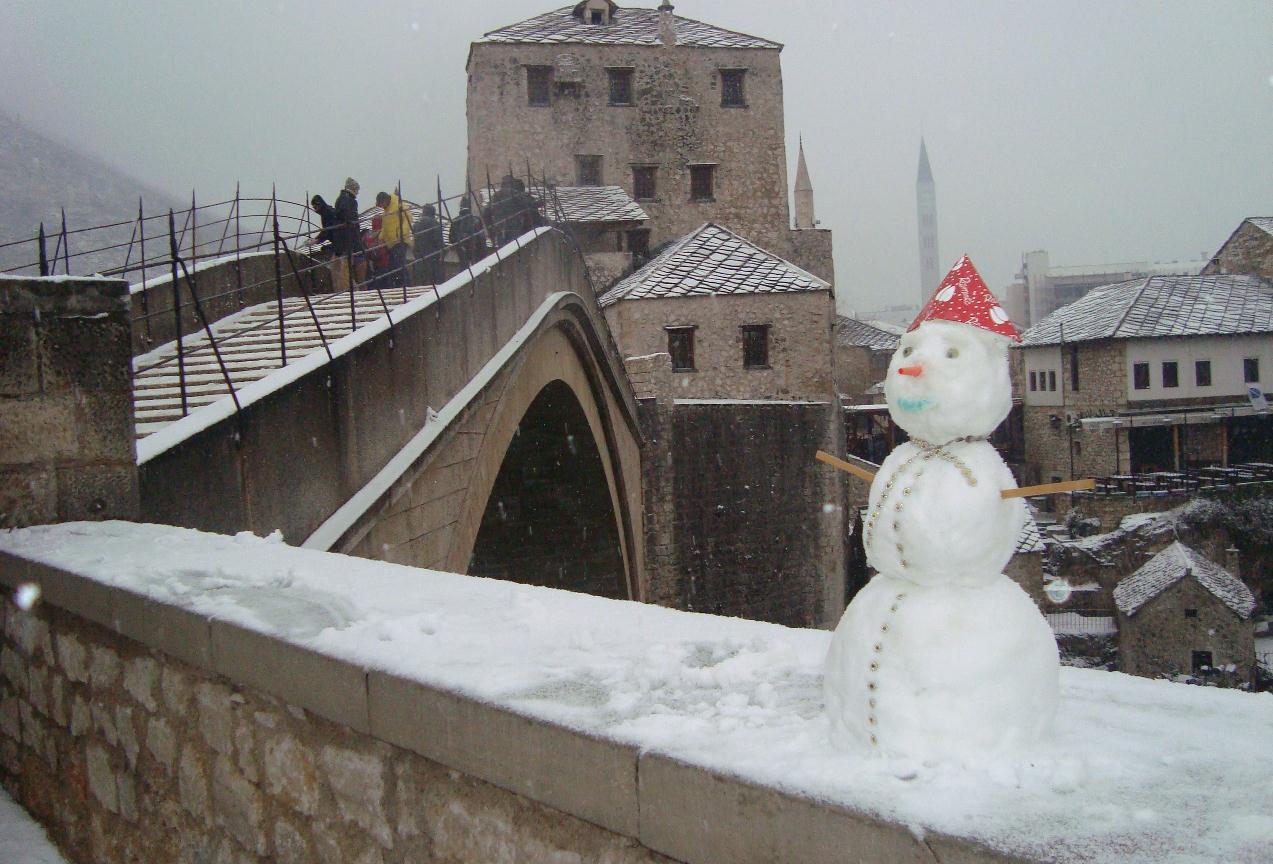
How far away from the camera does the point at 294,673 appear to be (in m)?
2.67

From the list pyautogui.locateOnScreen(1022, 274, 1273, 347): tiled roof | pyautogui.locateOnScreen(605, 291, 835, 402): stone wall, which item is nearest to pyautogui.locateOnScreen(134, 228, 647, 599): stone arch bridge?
pyautogui.locateOnScreen(605, 291, 835, 402): stone wall

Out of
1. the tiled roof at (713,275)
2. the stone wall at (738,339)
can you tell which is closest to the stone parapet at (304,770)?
the stone wall at (738,339)

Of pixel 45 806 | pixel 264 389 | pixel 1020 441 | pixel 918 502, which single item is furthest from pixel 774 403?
pixel 1020 441

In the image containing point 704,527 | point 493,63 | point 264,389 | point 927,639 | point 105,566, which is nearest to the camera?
point 927,639

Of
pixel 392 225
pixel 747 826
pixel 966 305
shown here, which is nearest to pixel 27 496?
pixel 747 826

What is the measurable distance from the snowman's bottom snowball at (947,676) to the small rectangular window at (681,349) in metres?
22.5

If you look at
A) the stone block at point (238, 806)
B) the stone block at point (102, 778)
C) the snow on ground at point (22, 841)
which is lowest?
the snow on ground at point (22, 841)

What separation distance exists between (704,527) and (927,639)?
17.8 metres

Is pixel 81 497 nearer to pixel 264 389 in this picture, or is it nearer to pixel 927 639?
pixel 264 389

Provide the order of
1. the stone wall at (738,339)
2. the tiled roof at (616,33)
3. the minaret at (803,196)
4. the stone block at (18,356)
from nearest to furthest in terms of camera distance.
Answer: the stone block at (18,356) < the stone wall at (738,339) < the tiled roof at (616,33) < the minaret at (803,196)

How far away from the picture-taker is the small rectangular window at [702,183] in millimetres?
34594

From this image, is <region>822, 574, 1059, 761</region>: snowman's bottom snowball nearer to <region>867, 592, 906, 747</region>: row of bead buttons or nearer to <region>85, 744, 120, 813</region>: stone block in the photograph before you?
<region>867, 592, 906, 747</region>: row of bead buttons

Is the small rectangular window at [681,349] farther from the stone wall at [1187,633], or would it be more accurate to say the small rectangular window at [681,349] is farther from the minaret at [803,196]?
the minaret at [803,196]

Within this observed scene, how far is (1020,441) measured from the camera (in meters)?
40.2
